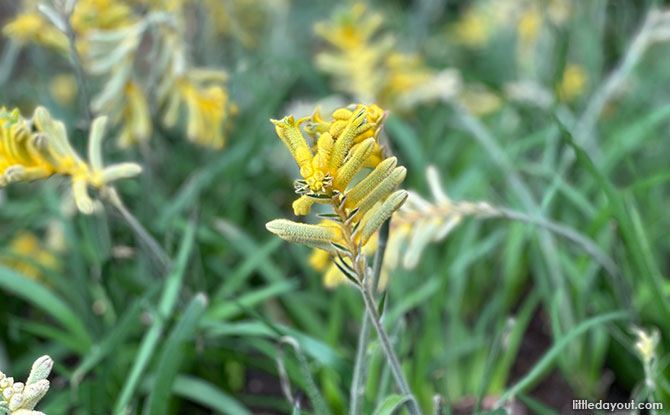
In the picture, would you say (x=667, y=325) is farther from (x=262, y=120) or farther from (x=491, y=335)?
(x=262, y=120)

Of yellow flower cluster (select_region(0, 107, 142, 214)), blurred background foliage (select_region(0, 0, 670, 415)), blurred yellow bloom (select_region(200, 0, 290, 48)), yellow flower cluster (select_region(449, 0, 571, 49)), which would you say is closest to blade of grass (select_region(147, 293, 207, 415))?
blurred background foliage (select_region(0, 0, 670, 415))

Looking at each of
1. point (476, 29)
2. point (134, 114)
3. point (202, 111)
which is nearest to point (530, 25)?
point (476, 29)

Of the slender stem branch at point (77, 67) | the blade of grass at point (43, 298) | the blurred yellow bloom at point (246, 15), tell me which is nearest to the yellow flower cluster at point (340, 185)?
the slender stem branch at point (77, 67)

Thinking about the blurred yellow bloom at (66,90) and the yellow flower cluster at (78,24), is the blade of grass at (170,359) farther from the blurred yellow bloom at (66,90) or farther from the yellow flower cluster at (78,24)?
the blurred yellow bloom at (66,90)

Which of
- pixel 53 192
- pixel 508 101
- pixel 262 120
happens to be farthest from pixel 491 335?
pixel 53 192

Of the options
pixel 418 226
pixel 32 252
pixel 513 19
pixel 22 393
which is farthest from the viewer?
pixel 513 19

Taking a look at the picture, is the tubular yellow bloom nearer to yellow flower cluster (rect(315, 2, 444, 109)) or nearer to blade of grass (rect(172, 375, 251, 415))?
blade of grass (rect(172, 375, 251, 415))

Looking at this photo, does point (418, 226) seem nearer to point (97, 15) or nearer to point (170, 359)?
point (170, 359)
